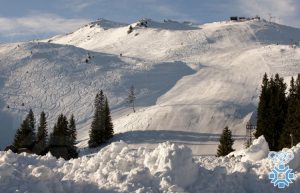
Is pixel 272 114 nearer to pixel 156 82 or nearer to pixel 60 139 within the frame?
pixel 60 139

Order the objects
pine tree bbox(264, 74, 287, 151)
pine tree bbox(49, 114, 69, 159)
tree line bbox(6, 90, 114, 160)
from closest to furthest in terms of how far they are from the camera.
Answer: pine tree bbox(264, 74, 287, 151)
tree line bbox(6, 90, 114, 160)
pine tree bbox(49, 114, 69, 159)

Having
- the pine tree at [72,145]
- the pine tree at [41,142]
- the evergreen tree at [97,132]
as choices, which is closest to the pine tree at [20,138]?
the pine tree at [41,142]

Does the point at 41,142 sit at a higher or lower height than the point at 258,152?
lower

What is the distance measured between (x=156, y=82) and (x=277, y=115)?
52805mm

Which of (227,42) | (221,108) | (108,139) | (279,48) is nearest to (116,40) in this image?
(227,42)

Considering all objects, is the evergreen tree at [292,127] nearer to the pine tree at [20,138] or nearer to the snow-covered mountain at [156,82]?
the snow-covered mountain at [156,82]

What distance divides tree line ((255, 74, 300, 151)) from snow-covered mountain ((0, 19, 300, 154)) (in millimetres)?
11023

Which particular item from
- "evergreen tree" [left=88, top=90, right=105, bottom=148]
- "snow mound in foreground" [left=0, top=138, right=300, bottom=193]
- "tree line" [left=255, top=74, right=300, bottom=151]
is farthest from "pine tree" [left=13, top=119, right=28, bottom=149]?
"snow mound in foreground" [left=0, top=138, right=300, bottom=193]

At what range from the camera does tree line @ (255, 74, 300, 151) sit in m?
48.4

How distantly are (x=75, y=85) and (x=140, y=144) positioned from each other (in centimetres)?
4031

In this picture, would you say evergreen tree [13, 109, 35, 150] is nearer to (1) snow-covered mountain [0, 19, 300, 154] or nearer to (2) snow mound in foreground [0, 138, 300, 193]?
(1) snow-covered mountain [0, 19, 300, 154]

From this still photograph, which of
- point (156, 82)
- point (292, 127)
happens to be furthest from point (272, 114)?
point (156, 82)

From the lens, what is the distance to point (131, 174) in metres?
18.9

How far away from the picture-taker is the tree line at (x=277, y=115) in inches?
1905
